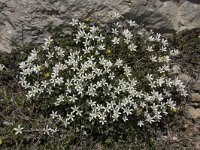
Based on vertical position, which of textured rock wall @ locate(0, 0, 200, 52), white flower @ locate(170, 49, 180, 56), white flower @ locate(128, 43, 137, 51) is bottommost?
white flower @ locate(170, 49, 180, 56)

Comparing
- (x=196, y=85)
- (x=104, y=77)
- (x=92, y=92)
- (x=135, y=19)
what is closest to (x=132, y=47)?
(x=135, y=19)

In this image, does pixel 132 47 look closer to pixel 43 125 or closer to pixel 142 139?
pixel 142 139

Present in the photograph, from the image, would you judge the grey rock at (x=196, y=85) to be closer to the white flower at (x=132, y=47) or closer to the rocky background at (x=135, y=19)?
the rocky background at (x=135, y=19)

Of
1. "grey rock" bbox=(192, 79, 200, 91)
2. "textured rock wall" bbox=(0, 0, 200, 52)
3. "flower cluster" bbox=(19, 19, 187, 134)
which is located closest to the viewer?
"flower cluster" bbox=(19, 19, 187, 134)

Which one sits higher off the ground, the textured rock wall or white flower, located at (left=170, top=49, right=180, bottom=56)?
the textured rock wall

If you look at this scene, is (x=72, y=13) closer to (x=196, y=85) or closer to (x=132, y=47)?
(x=132, y=47)

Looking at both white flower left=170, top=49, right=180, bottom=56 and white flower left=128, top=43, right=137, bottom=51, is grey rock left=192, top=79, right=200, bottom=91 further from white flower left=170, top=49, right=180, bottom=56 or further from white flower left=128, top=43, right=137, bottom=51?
white flower left=128, top=43, right=137, bottom=51

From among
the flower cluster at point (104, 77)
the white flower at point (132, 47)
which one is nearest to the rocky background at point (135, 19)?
the flower cluster at point (104, 77)


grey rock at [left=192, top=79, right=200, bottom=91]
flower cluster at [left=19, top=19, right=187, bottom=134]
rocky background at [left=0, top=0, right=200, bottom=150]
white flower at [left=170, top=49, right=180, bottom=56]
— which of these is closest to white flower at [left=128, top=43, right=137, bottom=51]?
flower cluster at [left=19, top=19, right=187, bottom=134]
